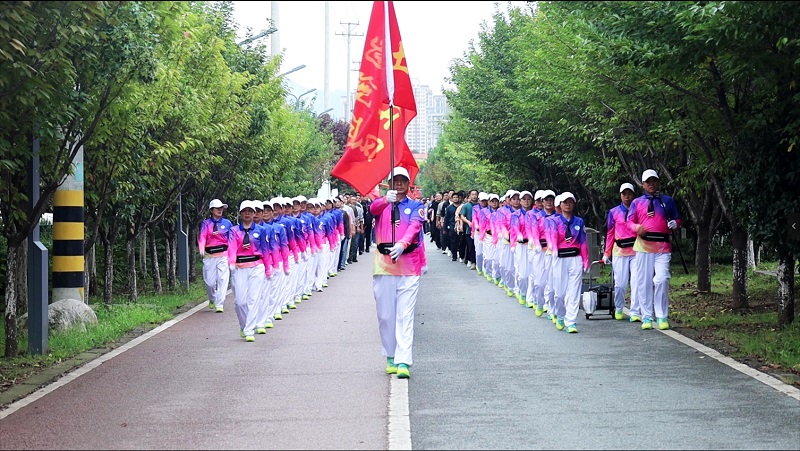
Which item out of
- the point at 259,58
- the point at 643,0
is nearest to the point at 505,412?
the point at 643,0

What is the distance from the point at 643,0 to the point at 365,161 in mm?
3141

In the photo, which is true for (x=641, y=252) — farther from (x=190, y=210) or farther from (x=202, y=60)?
(x=190, y=210)

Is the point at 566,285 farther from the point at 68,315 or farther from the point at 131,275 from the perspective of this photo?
the point at 131,275

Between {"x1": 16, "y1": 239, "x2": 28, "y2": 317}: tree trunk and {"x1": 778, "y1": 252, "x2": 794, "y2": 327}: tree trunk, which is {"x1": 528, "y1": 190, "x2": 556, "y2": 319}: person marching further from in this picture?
{"x1": 16, "y1": 239, "x2": 28, "y2": 317}: tree trunk

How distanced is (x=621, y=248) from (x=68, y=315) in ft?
25.0

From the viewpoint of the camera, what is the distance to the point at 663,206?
15.4 metres

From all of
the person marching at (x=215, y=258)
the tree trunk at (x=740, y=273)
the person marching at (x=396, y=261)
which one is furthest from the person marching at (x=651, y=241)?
the person marching at (x=215, y=258)

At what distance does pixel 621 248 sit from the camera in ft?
52.7

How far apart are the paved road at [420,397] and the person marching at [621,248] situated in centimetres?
107

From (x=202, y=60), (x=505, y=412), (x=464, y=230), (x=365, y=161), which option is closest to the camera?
(x=505, y=412)

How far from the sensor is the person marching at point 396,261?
11.0m

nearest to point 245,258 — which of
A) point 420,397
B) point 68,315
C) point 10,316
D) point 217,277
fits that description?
point 68,315

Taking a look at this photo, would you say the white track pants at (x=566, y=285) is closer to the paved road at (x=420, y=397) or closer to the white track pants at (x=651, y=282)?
the paved road at (x=420, y=397)

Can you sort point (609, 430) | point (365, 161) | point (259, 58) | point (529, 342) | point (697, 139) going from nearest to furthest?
point (609, 430) → point (365, 161) → point (529, 342) → point (697, 139) → point (259, 58)
